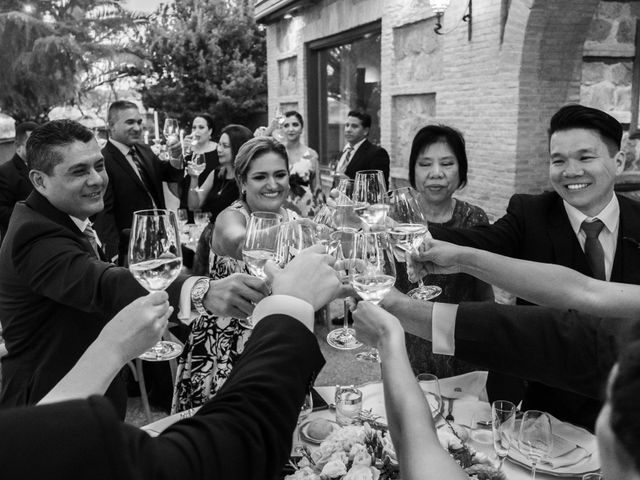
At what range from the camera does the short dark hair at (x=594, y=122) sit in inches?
94.3

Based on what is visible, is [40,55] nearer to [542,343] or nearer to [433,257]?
[433,257]

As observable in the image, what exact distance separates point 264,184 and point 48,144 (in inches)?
43.0

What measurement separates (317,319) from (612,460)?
5221 millimetres

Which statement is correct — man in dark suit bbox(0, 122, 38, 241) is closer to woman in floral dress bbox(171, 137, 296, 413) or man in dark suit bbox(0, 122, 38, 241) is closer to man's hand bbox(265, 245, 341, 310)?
woman in floral dress bbox(171, 137, 296, 413)

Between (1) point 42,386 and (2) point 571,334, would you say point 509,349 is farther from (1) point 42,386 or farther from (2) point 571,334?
(1) point 42,386

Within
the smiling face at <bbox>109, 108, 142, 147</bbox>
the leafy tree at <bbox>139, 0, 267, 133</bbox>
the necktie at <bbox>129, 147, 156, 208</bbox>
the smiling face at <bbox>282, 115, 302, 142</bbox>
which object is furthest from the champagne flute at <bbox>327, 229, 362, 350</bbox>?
the leafy tree at <bbox>139, 0, 267, 133</bbox>

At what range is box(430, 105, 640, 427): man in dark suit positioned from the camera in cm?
233

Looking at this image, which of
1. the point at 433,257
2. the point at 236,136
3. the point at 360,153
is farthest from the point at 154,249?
the point at 360,153

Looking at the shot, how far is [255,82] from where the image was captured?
64.9 ft

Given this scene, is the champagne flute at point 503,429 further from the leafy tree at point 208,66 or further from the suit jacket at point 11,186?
the leafy tree at point 208,66

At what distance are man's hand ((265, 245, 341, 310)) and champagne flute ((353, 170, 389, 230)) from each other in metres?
0.94

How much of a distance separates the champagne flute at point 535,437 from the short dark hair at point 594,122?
1420mm

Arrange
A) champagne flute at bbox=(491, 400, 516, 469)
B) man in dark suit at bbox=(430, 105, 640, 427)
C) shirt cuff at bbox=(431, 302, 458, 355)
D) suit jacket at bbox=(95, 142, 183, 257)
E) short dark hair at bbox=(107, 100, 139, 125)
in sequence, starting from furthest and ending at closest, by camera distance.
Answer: short dark hair at bbox=(107, 100, 139, 125) < suit jacket at bbox=(95, 142, 183, 257) < man in dark suit at bbox=(430, 105, 640, 427) < shirt cuff at bbox=(431, 302, 458, 355) < champagne flute at bbox=(491, 400, 516, 469)

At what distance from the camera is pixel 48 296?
1.96m
